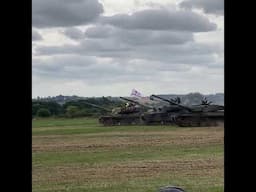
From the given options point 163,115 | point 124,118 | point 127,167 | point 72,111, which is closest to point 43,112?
point 72,111

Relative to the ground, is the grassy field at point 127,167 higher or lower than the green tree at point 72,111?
lower

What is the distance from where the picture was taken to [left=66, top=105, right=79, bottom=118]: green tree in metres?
28.4

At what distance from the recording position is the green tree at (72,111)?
93.2ft

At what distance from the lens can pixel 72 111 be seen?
93.3 feet

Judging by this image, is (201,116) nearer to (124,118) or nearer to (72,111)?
(124,118)

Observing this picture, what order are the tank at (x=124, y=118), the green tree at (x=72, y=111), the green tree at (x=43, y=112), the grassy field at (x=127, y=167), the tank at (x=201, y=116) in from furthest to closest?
Answer: 1. the green tree at (x=72, y=111)
2. the green tree at (x=43, y=112)
3. the tank at (x=124, y=118)
4. the tank at (x=201, y=116)
5. the grassy field at (x=127, y=167)

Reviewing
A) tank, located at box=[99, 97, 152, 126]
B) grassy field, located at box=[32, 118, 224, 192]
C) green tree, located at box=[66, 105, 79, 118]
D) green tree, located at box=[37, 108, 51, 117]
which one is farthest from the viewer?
green tree, located at box=[66, 105, 79, 118]

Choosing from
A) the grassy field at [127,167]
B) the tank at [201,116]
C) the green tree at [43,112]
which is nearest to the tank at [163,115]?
the tank at [201,116]

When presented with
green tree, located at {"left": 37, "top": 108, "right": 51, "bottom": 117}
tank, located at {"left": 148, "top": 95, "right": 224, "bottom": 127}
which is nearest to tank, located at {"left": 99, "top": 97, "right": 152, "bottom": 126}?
tank, located at {"left": 148, "top": 95, "right": 224, "bottom": 127}

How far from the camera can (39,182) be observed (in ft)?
22.3

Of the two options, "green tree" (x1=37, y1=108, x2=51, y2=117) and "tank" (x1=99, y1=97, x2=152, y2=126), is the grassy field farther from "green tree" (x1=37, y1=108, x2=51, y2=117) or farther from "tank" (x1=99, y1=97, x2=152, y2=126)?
"green tree" (x1=37, y1=108, x2=51, y2=117)

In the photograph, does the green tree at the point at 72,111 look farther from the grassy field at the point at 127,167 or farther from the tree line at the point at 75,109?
the grassy field at the point at 127,167
